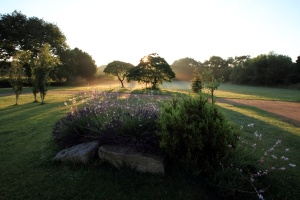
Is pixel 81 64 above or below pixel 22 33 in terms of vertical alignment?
below

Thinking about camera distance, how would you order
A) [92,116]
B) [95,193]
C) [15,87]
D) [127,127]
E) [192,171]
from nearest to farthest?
1. [95,193]
2. [192,171]
3. [127,127]
4. [92,116]
5. [15,87]

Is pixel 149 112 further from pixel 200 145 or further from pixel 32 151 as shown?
pixel 32 151

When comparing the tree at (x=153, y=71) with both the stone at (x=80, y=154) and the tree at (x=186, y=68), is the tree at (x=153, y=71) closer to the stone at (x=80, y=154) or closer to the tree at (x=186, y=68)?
the stone at (x=80, y=154)

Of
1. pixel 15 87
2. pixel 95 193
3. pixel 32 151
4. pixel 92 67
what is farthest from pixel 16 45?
pixel 95 193

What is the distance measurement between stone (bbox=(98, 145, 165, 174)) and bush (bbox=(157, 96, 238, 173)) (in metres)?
0.30

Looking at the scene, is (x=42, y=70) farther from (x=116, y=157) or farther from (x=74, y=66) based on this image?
(x=74, y=66)

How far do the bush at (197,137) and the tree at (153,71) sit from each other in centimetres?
2997

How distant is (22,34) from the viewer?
40.8m

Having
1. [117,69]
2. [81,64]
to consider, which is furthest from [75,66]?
[117,69]

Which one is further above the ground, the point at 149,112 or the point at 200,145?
the point at 149,112

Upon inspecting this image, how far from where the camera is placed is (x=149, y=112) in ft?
16.9

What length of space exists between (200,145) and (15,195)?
344 cm

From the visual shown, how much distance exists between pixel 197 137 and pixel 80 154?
2602 mm

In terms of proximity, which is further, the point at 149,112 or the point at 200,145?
the point at 149,112
